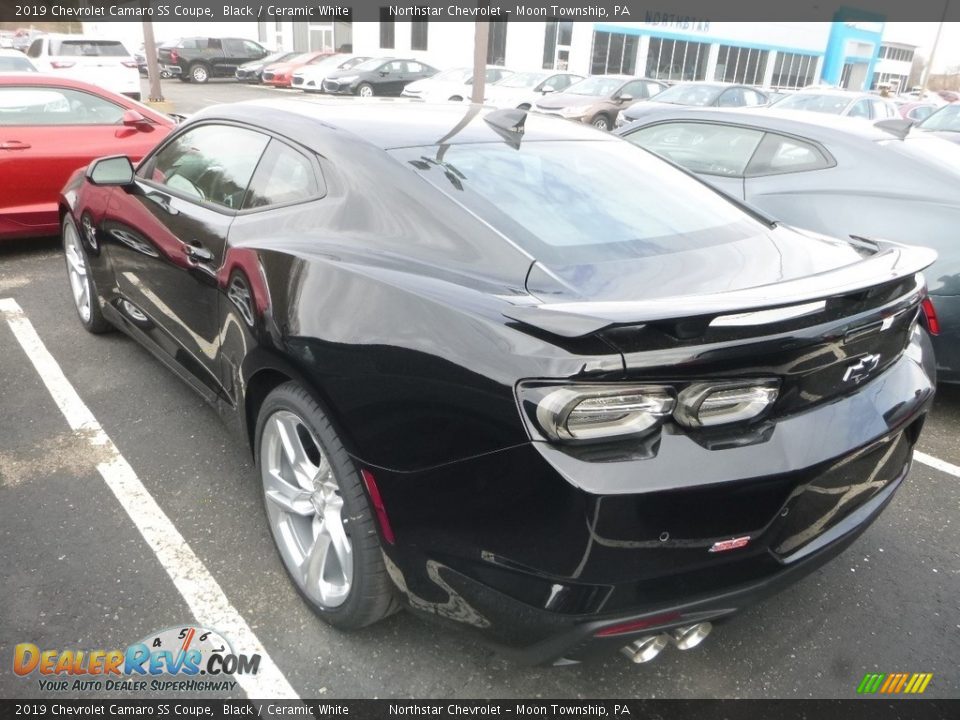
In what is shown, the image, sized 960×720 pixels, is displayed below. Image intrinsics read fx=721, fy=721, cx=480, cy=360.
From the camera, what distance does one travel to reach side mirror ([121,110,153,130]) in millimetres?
5750

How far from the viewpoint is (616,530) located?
154cm

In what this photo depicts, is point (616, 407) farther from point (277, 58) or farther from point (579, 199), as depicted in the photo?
point (277, 58)

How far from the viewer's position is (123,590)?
2.36 metres

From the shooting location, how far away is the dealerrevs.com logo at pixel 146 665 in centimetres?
204

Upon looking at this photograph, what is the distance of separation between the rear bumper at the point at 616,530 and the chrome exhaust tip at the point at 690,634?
0.29 ft

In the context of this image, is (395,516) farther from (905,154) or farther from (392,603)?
(905,154)

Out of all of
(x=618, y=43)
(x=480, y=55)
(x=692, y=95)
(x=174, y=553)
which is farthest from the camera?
→ (x=618, y=43)

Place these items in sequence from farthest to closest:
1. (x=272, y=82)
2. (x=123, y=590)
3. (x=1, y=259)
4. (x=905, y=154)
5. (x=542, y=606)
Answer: (x=272, y=82), (x=1, y=259), (x=905, y=154), (x=123, y=590), (x=542, y=606)

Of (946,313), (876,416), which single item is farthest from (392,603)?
(946,313)

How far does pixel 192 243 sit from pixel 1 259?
163 inches

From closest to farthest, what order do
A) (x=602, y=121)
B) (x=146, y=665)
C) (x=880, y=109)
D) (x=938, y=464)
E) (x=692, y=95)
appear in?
(x=146, y=665), (x=938, y=464), (x=880, y=109), (x=692, y=95), (x=602, y=121)

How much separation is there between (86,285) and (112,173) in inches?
46.5

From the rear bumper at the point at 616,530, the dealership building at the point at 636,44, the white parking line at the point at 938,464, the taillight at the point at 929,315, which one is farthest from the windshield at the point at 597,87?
the rear bumper at the point at 616,530

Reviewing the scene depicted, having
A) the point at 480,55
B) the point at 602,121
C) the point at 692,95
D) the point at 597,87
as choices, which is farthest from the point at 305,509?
the point at 597,87
